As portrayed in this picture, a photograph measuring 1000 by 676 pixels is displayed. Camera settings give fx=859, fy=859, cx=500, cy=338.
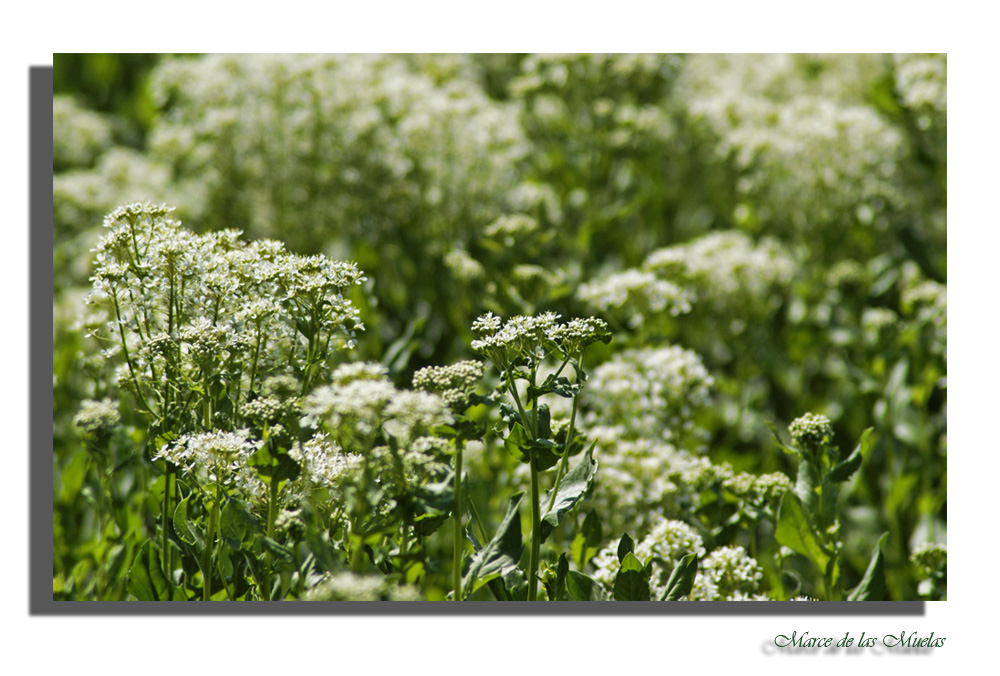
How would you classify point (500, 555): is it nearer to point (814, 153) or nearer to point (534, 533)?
point (534, 533)

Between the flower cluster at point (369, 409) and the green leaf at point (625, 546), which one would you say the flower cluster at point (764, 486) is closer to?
the green leaf at point (625, 546)

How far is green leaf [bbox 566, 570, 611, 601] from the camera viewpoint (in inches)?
71.8

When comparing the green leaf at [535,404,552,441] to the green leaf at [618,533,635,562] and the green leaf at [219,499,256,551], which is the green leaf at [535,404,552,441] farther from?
the green leaf at [219,499,256,551]

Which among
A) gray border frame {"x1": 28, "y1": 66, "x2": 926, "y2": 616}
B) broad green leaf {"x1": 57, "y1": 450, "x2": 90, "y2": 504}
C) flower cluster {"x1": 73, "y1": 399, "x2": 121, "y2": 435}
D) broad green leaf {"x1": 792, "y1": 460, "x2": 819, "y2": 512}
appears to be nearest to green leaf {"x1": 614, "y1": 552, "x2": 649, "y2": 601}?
gray border frame {"x1": 28, "y1": 66, "x2": 926, "y2": 616}

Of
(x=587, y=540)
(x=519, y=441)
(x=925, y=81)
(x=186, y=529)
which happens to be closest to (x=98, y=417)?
(x=186, y=529)

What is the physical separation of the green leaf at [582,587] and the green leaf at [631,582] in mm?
41

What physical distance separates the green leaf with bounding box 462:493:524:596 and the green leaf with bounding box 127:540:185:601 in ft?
2.15

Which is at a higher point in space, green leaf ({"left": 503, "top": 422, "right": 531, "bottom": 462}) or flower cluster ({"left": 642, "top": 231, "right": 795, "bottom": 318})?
flower cluster ({"left": 642, "top": 231, "right": 795, "bottom": 318})

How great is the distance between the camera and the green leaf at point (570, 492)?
5.35 ft

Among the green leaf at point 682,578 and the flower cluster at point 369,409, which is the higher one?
the flower cluster at point 369,409
